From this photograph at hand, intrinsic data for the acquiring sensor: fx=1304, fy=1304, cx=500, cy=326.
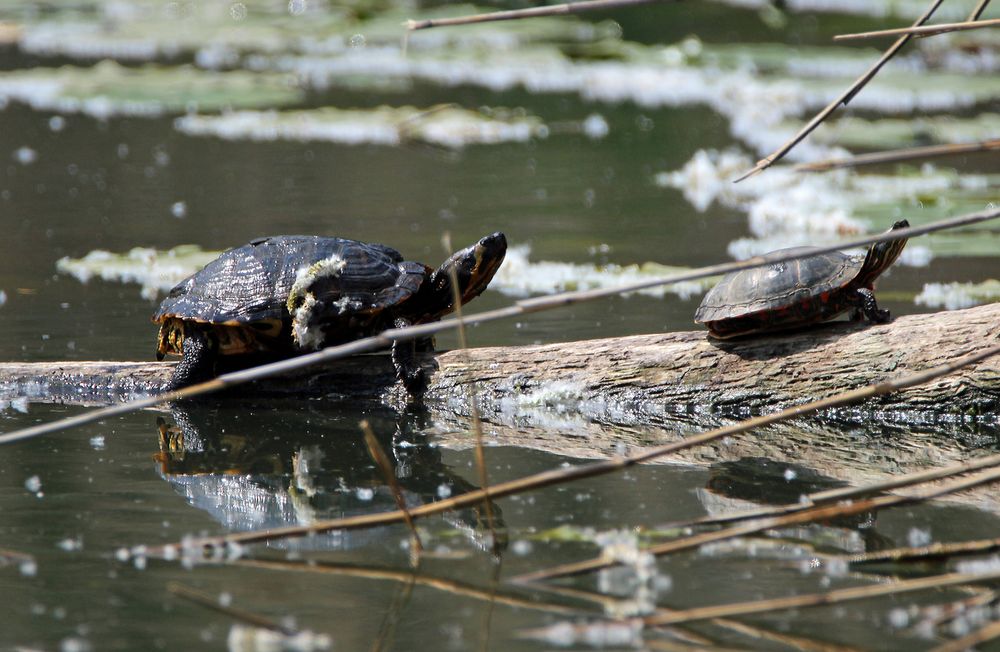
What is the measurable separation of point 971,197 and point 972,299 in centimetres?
182

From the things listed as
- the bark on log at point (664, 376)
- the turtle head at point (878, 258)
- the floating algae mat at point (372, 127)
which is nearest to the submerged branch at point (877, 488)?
the bark on log at point (664, 376)

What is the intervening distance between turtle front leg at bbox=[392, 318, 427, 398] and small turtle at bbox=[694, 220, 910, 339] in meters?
0.97

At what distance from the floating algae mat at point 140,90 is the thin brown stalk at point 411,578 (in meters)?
8.32

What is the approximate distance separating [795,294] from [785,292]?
0.03 meters

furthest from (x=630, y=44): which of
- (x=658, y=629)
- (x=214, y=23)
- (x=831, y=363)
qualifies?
(x=658, y=629)

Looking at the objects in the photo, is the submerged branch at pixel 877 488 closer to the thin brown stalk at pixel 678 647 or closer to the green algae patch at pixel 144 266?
the thin brown stalk at pixel 678 647

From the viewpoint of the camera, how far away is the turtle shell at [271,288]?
446cm

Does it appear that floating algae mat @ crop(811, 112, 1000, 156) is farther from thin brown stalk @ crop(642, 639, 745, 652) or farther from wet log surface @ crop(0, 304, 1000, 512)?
thin brown stalk @ crop(642, 639, 745, 652)

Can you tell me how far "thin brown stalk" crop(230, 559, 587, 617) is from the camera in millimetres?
2719

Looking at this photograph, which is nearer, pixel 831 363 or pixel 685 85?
pixel 831 363

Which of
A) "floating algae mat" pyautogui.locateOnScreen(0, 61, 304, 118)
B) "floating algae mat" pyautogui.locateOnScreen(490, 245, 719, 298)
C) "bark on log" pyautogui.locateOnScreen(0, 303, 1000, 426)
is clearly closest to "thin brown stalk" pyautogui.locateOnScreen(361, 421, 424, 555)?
"bark on log" pyautogui.locateOnScreen(0, 303, 1000, 426)

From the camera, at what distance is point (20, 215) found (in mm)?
7828

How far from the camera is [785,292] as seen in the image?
4.20 m

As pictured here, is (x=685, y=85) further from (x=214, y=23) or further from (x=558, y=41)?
(x=214, y=23)
